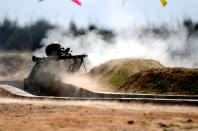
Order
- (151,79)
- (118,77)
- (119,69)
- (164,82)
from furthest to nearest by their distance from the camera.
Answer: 1. (119,69)
2. (118,77)
3. (151,79)
4. (164,82)

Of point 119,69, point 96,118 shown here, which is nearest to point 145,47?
point 119,69

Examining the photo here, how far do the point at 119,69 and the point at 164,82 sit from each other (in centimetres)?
1428

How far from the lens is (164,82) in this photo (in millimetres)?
44812

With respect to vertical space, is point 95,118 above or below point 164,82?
below

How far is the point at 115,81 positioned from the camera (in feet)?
180

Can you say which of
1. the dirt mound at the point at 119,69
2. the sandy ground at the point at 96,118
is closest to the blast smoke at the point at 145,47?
the dirt mound at the point at 119,69

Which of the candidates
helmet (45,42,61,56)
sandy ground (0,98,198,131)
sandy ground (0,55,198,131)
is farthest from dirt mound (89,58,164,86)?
sandy ground (0,98,198,131)

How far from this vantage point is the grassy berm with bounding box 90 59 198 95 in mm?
42719

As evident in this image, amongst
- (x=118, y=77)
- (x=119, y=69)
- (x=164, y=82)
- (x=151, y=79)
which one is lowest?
(x=164, y=82)

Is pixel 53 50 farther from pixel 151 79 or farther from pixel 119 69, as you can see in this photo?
pixel 119 69

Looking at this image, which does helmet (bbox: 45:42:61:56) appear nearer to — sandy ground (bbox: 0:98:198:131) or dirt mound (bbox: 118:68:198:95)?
dirt mound (bbox: 118:68:198:95)

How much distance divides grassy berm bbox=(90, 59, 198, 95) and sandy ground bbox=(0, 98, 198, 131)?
624 inches

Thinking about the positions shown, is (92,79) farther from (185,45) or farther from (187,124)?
(187,124)

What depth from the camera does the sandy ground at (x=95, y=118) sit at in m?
18.0
